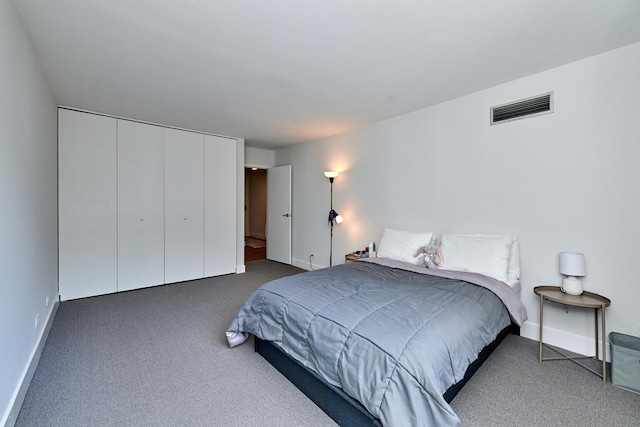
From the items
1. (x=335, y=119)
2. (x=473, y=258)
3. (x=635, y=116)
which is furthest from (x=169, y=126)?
(x=635, y=116)

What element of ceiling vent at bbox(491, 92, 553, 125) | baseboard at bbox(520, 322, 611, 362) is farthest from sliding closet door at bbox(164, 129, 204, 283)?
baseboard at bbox(520, 322, 611, 362)

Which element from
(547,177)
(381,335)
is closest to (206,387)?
(381,335)

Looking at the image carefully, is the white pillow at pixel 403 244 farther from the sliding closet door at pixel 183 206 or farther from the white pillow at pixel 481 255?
the sliding closet door at pixel 183 206

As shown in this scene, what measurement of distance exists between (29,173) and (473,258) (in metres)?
3.84

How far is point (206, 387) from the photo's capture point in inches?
77.8

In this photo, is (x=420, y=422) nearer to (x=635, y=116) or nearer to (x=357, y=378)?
(x=357, y=378)

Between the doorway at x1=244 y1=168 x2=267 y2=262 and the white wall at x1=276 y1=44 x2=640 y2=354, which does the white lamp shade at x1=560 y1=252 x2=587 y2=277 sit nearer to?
the white wall at x1=276 y1=44 x2=640 y2=354

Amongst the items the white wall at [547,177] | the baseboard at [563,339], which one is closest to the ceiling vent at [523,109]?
the white wall at [547,177]

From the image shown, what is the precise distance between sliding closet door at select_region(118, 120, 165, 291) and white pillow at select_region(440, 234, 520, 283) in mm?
4001

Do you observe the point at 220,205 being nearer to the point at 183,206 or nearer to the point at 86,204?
the point at 183,206

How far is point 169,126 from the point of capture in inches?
170

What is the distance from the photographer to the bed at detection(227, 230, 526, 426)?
1383 mm

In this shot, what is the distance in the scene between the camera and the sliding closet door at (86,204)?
358cm

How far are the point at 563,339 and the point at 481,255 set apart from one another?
970 mm
